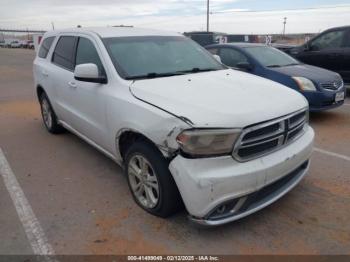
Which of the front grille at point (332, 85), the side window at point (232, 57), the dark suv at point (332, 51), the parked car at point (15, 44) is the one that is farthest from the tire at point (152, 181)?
the parked car at point (15, 44)

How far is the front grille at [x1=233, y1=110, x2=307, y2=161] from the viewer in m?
2.83

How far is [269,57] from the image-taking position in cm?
766

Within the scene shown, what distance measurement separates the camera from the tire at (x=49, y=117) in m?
6.04

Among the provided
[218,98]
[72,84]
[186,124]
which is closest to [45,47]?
[72,84]

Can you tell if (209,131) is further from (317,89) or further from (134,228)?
(317,89)

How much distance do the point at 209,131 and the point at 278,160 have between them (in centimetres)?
75

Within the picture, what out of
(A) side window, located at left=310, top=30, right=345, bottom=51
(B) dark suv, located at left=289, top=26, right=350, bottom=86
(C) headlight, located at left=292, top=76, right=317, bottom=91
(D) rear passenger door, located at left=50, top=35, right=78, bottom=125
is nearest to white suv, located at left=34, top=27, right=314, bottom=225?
(D) rear passenger door, located at left=50, top=35, right=78, bottom=125

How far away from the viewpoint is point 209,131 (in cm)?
274

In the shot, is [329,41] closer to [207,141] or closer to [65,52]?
[65,52]

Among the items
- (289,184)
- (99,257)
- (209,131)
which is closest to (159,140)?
(209,131)

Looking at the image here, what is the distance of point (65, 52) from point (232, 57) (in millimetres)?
4014

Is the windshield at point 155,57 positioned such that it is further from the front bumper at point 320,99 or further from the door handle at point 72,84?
the front bumper at point 320,99

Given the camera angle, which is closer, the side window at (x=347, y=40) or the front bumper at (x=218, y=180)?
the front bumper at (x=218, y=180)

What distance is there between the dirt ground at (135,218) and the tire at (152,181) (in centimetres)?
15
